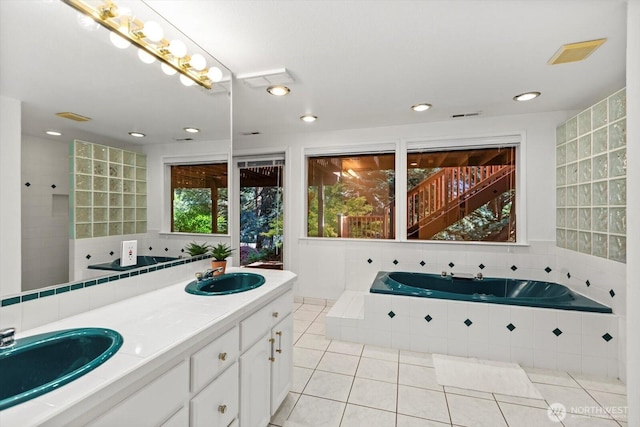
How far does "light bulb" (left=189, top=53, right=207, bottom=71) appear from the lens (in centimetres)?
181

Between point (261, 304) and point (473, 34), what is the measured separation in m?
1.95

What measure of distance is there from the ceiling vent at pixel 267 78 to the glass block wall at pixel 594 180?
8.27 feet

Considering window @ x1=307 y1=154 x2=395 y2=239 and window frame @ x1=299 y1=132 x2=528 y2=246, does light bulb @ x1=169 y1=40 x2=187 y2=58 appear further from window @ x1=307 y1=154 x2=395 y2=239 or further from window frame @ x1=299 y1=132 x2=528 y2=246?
window @ x1=307 y1=154 x2=395 y2=239

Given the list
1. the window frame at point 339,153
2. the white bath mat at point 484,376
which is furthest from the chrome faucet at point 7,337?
the window frame at point 339,153

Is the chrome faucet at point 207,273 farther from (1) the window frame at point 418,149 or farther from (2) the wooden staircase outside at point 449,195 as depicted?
(2) the wooden staircase outside at point 449,195

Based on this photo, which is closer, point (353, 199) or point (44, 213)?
point (44, 213)

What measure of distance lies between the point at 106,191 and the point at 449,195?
11.2 ft

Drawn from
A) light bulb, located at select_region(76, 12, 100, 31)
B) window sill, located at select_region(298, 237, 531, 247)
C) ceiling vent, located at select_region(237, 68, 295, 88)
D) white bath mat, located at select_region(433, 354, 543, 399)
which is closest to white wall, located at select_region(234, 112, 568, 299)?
window sill, located at select_region(298, 237, 531, 247)

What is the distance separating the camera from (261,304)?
1.56 m

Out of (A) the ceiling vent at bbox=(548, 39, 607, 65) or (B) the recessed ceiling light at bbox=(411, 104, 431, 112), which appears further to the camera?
(B) the recessed ceiling light at bbox=(411, 104, 431, 112)

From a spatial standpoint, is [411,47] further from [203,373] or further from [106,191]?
[203,373]

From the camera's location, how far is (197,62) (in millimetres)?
1827

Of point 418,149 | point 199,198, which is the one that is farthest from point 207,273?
point 418,149

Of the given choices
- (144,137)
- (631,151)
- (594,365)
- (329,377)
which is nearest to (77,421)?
(144,137)
